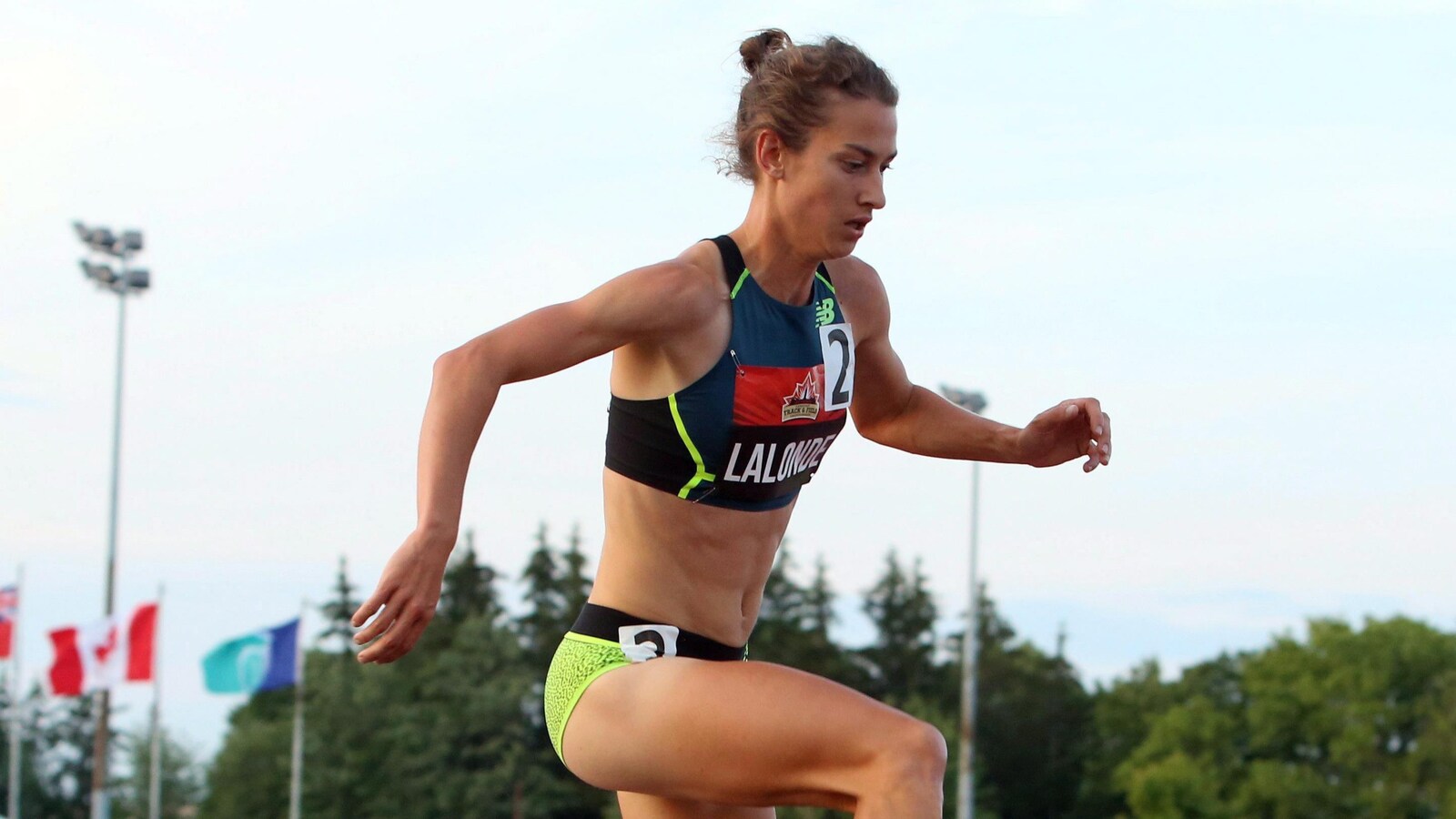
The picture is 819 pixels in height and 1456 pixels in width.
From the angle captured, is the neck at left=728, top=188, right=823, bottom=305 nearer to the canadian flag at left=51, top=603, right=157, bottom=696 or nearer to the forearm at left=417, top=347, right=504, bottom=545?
the forearm at left=417, top=347, right=504, bottom=545

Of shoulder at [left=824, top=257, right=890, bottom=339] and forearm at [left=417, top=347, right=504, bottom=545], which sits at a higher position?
shoulder at [left=824, top=257, right=890, bottom=339]

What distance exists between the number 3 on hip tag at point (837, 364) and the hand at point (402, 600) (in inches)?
59.4

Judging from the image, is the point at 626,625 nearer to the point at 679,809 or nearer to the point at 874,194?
the point at 679,809

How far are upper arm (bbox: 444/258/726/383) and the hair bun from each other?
2.34 ft

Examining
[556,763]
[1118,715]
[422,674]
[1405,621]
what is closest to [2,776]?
[422,674]

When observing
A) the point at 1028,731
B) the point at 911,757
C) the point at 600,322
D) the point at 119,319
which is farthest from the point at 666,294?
the point at 1028,731

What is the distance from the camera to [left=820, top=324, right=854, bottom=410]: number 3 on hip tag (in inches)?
217

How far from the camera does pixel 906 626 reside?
3378 inches

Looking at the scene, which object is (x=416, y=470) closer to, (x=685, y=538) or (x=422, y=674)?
(x=685, y=538)

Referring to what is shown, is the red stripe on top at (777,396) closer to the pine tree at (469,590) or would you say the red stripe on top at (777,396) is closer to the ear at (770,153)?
the ear at (770,153)

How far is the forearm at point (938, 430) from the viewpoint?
6.09 metres

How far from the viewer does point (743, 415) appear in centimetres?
527

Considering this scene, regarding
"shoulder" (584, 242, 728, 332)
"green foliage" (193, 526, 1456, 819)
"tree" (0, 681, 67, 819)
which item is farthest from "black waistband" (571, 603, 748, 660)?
"tree" (0, 681, 67, 819)

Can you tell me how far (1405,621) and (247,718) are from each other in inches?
2125
